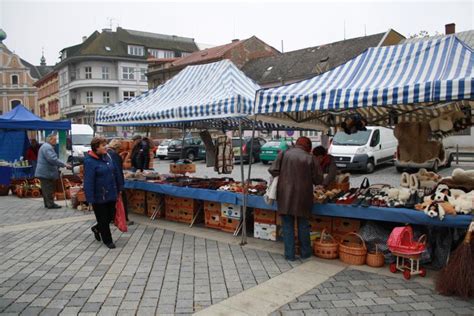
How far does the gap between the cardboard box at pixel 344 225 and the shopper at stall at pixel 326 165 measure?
2.09 ft

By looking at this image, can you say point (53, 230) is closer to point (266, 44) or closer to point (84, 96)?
point (266, 44)

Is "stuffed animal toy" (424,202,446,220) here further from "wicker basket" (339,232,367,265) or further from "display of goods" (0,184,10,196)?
"display of goods" (0,184,10,196)

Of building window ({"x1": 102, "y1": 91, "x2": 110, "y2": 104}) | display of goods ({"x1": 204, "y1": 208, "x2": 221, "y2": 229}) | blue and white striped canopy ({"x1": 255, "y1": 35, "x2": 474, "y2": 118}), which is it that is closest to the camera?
blue and white striped canopy ({"x1": 255, "y1": 35, "x2": 474, "y2": 118})

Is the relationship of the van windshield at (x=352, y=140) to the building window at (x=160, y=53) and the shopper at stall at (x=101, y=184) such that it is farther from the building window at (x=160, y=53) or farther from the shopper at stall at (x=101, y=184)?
the building window at (x=160, y=53)

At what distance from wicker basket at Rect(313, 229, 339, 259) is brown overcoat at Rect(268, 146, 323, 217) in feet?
1.76

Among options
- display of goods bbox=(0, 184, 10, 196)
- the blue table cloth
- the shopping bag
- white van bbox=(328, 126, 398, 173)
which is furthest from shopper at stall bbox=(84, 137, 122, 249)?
white van bbox=(328, 126, 398, 173)

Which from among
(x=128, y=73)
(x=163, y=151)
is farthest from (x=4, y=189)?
(x=128, y=73)

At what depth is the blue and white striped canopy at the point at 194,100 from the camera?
22.0 ft

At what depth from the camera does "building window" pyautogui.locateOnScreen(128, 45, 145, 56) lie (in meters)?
53.4

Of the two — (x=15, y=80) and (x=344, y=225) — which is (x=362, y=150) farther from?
(x=15, y=80)

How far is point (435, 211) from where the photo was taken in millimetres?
4719

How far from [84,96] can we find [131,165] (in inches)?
1767

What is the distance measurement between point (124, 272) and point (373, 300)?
9.79 ft

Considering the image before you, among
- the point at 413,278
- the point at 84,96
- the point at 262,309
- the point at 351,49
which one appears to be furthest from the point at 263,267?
the point at 84,96
